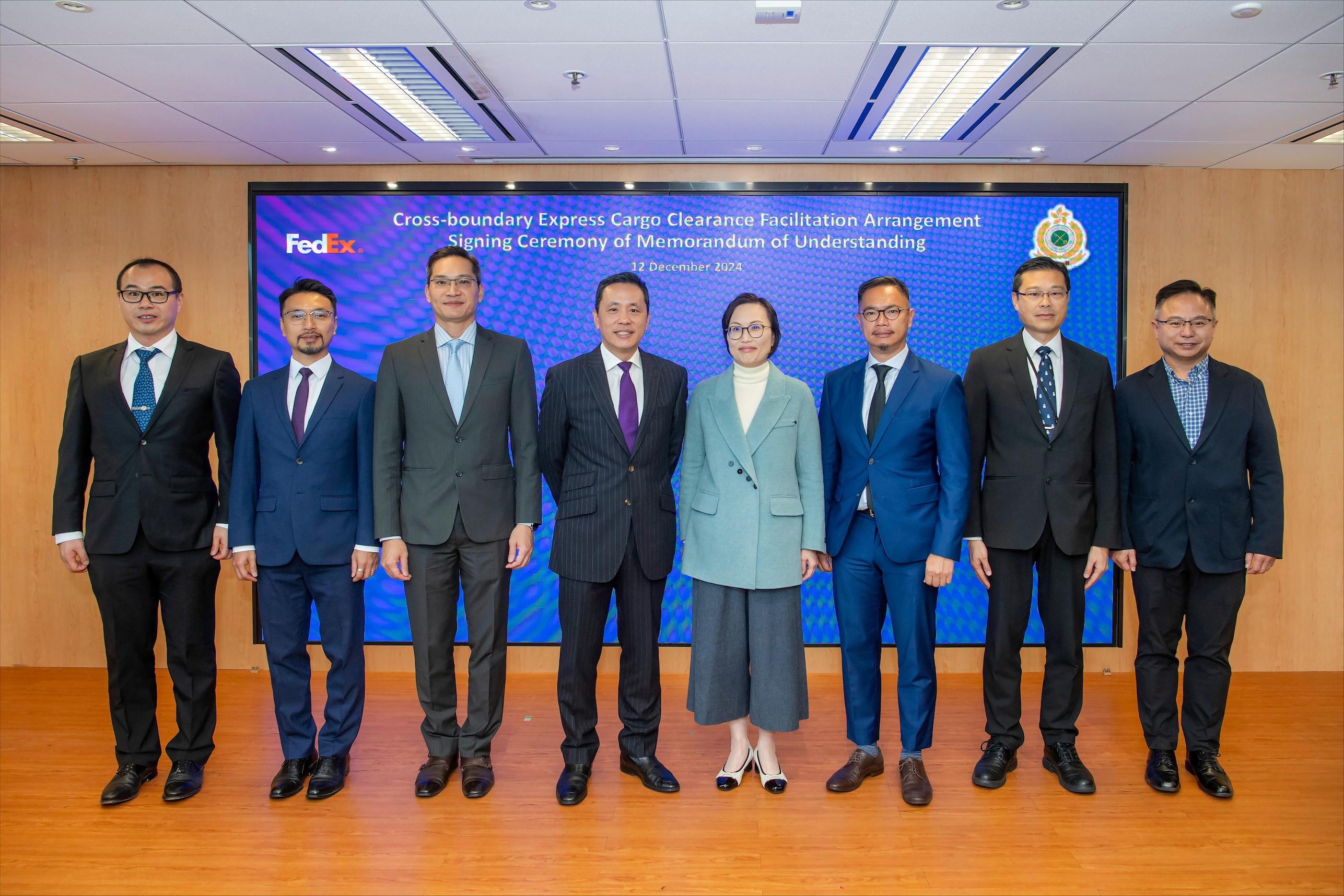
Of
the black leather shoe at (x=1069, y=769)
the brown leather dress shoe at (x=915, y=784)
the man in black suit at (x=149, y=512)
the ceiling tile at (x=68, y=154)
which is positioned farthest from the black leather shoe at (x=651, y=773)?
the ceiling tile at (x=68, y=154)

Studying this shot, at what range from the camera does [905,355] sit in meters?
3.37

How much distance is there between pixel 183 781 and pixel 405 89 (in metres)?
3.22

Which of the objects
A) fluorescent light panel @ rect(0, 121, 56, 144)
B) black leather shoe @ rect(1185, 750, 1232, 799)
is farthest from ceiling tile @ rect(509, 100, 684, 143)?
black leather shoe @ rect(1185, 750, 1232, 799)

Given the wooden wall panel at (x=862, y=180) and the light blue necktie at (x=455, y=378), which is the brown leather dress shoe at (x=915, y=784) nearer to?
the wooden wall panel at (x=862, y=180)

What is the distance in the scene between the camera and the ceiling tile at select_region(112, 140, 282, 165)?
472cm

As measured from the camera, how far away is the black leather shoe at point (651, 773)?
133 inches

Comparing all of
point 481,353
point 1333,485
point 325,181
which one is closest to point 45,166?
point 325,181

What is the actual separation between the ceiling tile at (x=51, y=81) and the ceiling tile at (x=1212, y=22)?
435 centimetres

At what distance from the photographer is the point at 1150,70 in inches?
141

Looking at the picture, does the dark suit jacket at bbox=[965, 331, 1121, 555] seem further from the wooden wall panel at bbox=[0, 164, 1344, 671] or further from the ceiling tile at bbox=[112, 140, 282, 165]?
the ceiling tile at bbox=[112, 140, 282, 165]

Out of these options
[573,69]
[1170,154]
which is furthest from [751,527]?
[1170,154]

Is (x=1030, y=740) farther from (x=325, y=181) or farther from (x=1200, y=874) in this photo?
(x=325, y=181)

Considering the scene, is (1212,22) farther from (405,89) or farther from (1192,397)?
(405,89)

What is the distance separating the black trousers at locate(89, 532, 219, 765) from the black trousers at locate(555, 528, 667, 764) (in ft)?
4.82
